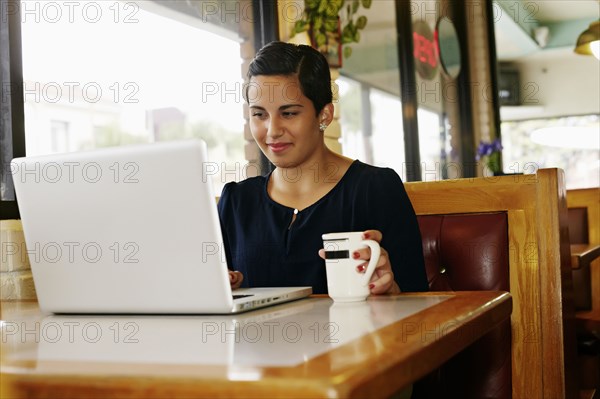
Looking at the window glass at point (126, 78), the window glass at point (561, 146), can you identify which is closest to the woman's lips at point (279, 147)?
the window glass at point (126, 78)

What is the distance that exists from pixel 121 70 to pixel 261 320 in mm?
1566

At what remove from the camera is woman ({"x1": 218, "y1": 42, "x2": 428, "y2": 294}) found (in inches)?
63.2

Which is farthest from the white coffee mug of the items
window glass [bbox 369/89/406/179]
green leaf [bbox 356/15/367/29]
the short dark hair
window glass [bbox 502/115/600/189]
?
window glass [bbox 502/115/600/189]

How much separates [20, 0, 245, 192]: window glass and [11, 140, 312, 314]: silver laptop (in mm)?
868

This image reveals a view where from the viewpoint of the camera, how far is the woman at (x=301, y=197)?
5.26 feet

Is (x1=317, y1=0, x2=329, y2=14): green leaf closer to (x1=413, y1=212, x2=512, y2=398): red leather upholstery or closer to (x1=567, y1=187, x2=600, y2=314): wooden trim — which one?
(x1=567, y1=187, x2=600, y2=314): wooden trim

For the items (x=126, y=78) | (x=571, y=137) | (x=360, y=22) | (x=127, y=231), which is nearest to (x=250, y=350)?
(x=127, y=231)

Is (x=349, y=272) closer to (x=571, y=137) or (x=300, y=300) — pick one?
(x=300, y=300)

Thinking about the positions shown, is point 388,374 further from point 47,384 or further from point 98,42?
point 98,42

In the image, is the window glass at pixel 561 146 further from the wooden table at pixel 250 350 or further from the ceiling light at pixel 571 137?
the wooden table at pixel 250 350

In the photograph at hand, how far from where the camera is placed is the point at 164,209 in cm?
102

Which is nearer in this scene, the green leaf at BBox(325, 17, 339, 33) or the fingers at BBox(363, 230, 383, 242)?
the fingers at BBox(363, 230, 383, 242)

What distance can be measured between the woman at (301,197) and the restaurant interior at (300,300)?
17cm

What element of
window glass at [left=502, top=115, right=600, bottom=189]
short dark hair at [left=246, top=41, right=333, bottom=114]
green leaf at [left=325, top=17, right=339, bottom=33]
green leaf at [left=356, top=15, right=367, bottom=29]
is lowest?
short dark hair at [left=246, top=41, right=333, bottom=114]
